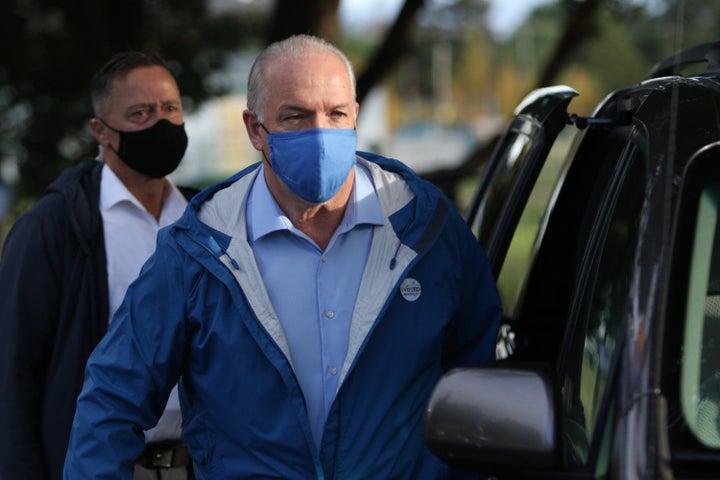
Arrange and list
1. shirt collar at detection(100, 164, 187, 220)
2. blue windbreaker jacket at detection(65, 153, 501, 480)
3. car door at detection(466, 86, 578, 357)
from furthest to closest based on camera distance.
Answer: shirt collar at detection(100, 164, 187, 220) → car door at detection(466, 86, 578, 357) → blue windbreaker jacket at detection(65, 153, 501, 480)

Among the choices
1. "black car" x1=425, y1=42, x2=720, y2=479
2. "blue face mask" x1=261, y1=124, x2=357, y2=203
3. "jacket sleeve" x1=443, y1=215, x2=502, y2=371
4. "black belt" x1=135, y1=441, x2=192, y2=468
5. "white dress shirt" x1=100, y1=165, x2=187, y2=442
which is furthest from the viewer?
"white dress shirt" x1=100, y1=165, x2=187, y2=442

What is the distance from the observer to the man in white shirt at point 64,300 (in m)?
3.76

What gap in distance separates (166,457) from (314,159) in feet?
3.99

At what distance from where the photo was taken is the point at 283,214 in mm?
3156

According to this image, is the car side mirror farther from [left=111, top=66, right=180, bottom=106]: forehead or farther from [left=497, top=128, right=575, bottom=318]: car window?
[left=111, top=66, right=180, bottom=106]: forehead

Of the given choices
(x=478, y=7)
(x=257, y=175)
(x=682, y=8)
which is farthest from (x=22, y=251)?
(x=478, y=7)

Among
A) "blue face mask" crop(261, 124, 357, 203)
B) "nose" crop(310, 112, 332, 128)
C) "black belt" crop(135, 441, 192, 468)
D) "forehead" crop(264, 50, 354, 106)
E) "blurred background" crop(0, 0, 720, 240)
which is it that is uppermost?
"blurred background" crop(0, 0, 720, 240)

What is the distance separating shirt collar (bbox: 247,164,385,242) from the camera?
3096mm

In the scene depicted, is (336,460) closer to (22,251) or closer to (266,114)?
(266,114)

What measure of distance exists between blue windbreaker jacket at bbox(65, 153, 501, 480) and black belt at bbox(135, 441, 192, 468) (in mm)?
594

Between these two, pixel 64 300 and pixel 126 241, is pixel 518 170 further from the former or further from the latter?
pixel 64 300

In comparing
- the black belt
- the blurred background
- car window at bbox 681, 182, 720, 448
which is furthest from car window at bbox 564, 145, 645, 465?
the blurred background

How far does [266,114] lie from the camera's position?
315 cm

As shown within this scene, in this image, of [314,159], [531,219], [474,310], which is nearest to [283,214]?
[314,159]
